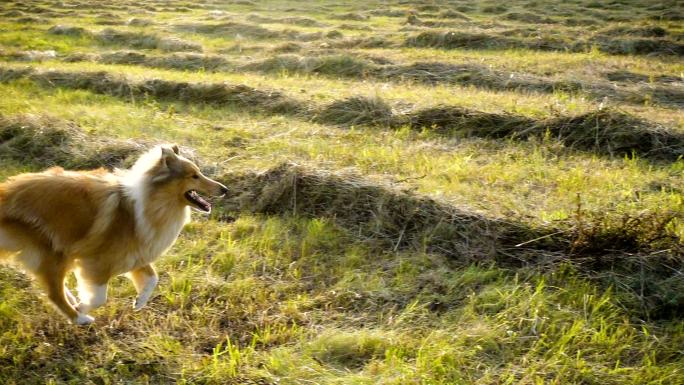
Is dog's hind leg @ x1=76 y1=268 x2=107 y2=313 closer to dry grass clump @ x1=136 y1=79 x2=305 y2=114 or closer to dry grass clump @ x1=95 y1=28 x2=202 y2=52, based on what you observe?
dry grass clump @ x1=136 y1=79 x2=305 y2=114

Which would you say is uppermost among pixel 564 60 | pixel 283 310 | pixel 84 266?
pixel 564 60

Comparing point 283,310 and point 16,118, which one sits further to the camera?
point 16,118

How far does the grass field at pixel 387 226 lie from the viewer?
3.60 m

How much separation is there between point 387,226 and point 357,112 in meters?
3.44

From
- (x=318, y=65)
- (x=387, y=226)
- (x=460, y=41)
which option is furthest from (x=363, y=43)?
(x=387, y=226)

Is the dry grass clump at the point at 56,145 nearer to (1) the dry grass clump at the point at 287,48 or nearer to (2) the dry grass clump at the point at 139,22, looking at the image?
(1) the dry grass clump at the point at 287,48

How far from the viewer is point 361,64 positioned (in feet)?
38.1

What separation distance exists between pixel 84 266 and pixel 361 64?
876 centimetres

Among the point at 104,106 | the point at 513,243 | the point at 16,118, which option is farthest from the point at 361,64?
the point at 513,243

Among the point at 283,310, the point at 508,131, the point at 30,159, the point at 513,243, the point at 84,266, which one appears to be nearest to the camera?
the point at 84,266

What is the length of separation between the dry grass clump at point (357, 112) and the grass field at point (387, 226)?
0.03 m

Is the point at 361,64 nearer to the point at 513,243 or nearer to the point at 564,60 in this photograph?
the point at 564,60

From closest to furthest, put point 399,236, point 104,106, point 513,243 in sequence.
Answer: point 513,243
point 399,236
point 104,106

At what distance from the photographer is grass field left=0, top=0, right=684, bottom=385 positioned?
360 centimetres
